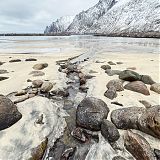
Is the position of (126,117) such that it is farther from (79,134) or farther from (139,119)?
(79,134)

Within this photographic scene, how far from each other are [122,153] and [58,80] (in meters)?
5.96

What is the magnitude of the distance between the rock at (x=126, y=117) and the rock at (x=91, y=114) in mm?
322

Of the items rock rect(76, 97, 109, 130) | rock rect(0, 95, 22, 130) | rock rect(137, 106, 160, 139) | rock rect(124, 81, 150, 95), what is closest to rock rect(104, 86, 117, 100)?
rock rect(124, 81, 150, 95)

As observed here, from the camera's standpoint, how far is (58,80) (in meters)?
10.3

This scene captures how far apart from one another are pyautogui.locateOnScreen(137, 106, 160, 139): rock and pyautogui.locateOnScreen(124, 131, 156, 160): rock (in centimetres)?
38

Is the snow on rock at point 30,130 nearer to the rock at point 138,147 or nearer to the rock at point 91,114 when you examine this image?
the rock at point 91,114

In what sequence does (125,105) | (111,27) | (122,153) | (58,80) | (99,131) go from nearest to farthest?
(122,153) < (99,131) < (125,105) < (58,80) < (111,27)

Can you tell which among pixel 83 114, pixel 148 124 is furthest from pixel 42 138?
pixel 148 124

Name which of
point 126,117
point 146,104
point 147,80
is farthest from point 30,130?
point 147,80

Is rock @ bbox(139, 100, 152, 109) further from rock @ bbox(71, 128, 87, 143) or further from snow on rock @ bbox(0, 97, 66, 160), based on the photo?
snow on rock @ bbox(0, 97, 66, 160)

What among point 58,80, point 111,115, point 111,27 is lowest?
point 111,27

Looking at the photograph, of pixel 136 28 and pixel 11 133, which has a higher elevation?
pixel 11 133

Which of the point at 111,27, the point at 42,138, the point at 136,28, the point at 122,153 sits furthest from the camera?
the point at 111,27

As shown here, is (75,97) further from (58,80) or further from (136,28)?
(136,28)
